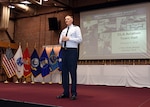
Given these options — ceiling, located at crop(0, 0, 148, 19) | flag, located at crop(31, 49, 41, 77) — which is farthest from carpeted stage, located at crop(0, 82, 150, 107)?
ceiling, located at crop(0, 0, 148, 19)

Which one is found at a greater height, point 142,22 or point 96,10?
point 96,10

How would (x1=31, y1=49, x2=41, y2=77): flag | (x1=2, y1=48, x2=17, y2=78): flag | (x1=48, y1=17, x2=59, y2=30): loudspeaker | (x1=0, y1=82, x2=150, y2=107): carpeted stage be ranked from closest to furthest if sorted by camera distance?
(x1=0, y1=82, x2=150, y2=107): carpeted stage, (x1=2, y1=48, x2=17, y2=78): flag, (x1=31, y1=49, x2=41, y2=77): flag, (x1=48, y1=17, x2=59, y2=30): loudspeaker

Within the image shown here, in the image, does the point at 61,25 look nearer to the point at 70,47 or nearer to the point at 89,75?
the point at 89,75

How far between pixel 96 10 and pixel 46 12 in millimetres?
2358

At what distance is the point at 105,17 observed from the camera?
710 cm

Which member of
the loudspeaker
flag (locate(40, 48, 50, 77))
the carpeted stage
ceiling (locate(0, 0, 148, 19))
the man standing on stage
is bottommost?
the carpeted stage

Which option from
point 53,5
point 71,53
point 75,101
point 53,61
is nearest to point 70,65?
point 71,53

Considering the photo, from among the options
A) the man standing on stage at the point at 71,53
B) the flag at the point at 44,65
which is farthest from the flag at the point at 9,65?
the man standing on stage at the point at 71,53

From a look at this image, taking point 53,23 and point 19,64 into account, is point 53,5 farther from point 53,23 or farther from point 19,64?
point 19,64

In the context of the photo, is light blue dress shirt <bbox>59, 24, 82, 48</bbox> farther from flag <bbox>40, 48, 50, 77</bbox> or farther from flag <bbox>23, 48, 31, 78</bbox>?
flag <bbox>23, 48, 31, 78</bbox>

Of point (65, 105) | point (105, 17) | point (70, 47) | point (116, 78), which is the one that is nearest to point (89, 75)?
point (116, 78)

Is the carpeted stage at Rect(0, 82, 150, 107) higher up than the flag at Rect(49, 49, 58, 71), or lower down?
lower down

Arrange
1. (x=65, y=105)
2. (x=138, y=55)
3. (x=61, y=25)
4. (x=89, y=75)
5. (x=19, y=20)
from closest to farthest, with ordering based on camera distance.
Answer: (x=65, y=105)
(x=138, y=55)
(x=89, y=75)
(x=61, y=25)
(x=19, y=20)

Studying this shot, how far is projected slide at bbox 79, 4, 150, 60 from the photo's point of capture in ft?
21.0
